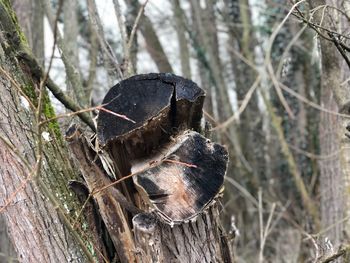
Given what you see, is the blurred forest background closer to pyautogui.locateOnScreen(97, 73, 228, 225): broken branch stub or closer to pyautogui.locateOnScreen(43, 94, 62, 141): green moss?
pyautogui.locateOnScreen(43, 94, 62, 141): green moss

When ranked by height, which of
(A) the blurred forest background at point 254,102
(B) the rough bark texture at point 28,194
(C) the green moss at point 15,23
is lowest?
(A) the blurred forest background at point 254,102

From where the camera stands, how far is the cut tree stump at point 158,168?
2.89 metres

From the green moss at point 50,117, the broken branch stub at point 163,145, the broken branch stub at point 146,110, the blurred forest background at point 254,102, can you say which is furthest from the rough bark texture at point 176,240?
the blurred forest background at point 254,102

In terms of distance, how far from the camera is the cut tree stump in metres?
2.89

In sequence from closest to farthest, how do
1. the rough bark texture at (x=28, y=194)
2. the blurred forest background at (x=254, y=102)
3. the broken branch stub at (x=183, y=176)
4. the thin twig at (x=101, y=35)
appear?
the broken branch stub at (x=183, y=176)
the rough bark texture at (x=28, y=194)
the thin twig at (x=101, y=35)
the blurred forest background at (x=254, y=102)

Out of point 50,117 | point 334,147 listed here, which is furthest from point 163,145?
point 334,147

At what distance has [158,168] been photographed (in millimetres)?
2941

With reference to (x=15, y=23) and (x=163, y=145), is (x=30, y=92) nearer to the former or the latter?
(x=15, y=23)

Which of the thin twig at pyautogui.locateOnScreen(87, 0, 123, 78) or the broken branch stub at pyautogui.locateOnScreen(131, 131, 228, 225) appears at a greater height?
the thin twig at pyautogui.locateOnScreen(87, 0, 123, 78)

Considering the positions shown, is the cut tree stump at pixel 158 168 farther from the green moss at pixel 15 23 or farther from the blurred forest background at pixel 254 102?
the blurred forest background at pixel 254 102

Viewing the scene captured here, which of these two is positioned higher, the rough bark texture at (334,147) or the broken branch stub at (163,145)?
the broken branch stub at (163,145)

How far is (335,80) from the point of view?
13.2 ft

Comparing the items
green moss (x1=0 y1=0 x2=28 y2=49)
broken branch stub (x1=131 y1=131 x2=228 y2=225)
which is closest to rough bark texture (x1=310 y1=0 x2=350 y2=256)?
broken branch stub (x1=131 y1=131 x2=228 y2=225)

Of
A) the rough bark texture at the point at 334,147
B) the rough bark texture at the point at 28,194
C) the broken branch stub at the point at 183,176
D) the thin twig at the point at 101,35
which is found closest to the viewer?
the broken branch stub at the point at 183,176
